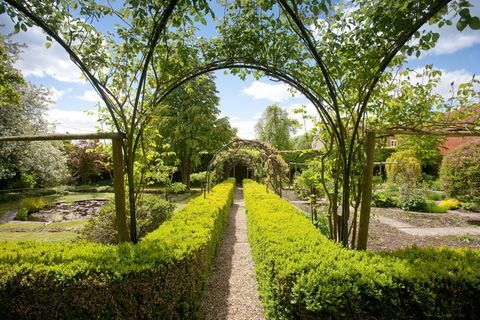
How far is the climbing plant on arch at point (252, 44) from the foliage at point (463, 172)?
8819mm

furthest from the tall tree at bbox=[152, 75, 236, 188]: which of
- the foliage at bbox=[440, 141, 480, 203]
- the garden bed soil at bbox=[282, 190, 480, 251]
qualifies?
the foliage at bbox=[440, 141, 480, 203]

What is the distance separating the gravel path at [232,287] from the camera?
11.5ft

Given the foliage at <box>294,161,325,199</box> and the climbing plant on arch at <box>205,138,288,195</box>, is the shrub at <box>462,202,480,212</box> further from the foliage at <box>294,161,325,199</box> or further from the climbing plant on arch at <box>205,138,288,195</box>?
the climbing plant on arch at <box>205,138,288,195</box>

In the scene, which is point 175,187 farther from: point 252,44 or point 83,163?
point 83,163

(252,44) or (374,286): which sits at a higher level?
(252,44)

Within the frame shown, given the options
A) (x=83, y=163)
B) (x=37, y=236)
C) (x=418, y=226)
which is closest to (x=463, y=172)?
(x=418, y=226)

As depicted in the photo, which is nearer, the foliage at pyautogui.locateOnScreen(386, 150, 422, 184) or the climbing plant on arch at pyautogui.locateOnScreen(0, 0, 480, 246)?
the climbing plant on arch at pyautogui.locateOnScreen(0, 0, 480, 246)

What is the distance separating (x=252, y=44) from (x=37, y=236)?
25.2 feet

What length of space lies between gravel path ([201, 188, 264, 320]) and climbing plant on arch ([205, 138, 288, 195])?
12.2 ft

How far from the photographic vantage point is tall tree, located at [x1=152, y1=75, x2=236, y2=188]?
18.6m

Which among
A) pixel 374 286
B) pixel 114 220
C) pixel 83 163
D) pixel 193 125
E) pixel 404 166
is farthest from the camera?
pixel 83 163

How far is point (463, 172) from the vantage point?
9.87 metres

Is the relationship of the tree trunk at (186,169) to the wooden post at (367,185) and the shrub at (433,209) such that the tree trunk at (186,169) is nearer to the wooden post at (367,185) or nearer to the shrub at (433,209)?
the shrub at (433,209)

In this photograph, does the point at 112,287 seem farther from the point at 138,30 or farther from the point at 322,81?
the point at 322,81
